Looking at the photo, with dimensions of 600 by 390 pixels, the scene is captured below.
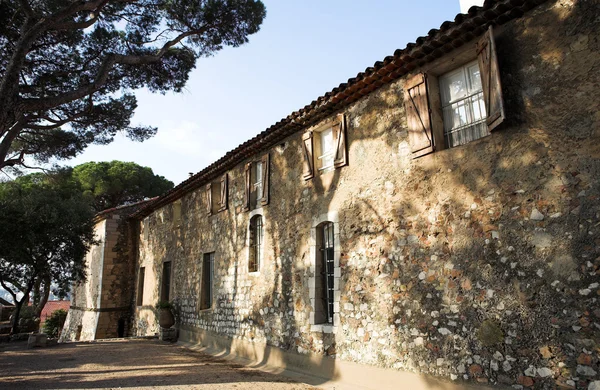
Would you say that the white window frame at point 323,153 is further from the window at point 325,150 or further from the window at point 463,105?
the window at point 463,105

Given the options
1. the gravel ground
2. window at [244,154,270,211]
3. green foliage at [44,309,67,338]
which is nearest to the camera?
the gravel ground

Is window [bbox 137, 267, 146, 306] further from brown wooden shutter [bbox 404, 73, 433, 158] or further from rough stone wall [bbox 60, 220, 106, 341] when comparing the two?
brown wooden shutter [bbox 404, 73, 433, 158]

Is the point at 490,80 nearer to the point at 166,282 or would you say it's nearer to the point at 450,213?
the point at 450,213

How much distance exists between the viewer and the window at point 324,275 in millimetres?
7891

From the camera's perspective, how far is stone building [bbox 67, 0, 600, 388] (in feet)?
14.8

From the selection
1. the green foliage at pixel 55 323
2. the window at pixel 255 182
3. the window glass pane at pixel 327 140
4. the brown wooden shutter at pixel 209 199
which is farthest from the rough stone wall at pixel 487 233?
the green foliage at pixel 55 323

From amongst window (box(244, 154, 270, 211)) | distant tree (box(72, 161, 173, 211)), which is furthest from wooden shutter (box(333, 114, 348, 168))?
distant tree (box(72, 161, 173, 211))

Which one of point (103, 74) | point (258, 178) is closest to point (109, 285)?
point (258, 178)

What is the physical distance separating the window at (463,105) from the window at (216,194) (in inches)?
293

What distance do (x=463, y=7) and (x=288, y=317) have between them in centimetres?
978

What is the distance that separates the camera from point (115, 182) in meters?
24.9

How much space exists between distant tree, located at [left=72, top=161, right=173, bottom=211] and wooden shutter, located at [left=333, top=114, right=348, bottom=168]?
815 inches

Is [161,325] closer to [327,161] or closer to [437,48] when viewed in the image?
[327,161]

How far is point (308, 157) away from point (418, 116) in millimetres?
2890
